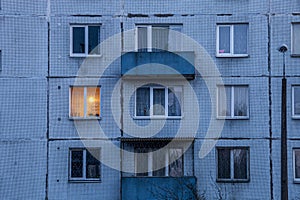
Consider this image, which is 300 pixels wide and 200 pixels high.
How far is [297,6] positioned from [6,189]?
13.2 meters

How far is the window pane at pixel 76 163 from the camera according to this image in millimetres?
19656

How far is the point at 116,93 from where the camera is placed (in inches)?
786

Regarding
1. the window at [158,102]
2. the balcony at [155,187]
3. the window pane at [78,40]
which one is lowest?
the balcony at [155,187]

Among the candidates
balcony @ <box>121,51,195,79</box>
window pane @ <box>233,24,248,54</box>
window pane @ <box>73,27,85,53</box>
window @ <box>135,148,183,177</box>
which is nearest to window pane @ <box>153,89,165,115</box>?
balcony @ <box>121,51,195,79</box>

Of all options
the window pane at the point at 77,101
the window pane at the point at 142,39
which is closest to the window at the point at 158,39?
the window pane at the point at 142,39

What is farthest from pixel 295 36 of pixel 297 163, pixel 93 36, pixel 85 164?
pixel 85 164

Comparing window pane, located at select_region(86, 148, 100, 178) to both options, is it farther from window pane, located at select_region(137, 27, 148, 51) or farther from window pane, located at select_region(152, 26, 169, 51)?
window pane, located at select_region(152, 26, 169, 51)

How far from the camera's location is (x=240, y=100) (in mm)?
20062

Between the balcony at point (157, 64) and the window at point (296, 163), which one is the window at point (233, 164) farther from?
the balcony at point (157, 64)

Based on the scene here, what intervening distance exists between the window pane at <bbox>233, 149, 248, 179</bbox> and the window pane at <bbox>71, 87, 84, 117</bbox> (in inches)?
242

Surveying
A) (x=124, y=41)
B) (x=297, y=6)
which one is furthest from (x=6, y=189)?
(x=297, y=6)

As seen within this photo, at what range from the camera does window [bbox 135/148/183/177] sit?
1964cm

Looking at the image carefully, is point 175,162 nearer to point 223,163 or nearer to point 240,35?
point 223,163

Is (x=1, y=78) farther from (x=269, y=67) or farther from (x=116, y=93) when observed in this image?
(x=269, y=67)
